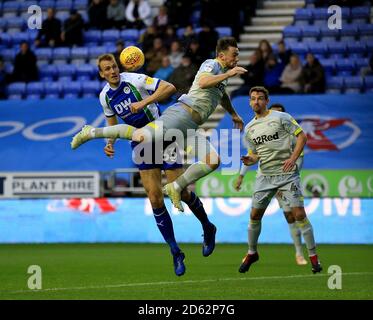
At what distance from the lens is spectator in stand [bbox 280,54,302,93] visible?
23.2 meters

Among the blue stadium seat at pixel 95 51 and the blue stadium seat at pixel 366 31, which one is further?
the blue stadium seat at pixel 95 51

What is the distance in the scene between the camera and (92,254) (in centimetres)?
1833

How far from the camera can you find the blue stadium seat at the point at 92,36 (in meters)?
27.3

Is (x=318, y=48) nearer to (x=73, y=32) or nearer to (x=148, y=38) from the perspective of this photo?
(x=148, y=38)

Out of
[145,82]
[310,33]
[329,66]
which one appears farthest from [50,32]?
[145,82]

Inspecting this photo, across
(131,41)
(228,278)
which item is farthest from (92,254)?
(131,41)

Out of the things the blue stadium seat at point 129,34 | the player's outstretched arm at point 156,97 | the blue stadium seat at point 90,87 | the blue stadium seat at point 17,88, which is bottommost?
the blue stadium seat at point 17,88

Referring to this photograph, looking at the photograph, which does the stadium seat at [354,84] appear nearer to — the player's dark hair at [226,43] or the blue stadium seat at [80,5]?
the blue stadium seat at [80,5]

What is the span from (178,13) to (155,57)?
88.3 inches

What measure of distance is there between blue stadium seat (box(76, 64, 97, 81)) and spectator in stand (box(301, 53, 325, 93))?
19.2 ft

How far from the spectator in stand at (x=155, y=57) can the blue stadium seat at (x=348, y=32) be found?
413cm

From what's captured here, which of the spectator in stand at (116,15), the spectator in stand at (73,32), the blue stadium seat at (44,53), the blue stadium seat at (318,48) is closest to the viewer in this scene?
the blue stadium seat at (318,48)

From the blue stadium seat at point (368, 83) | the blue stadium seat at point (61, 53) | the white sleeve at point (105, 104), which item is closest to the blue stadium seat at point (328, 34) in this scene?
the blue stadium seat at point (368, 83)

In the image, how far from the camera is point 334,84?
78.6ft
